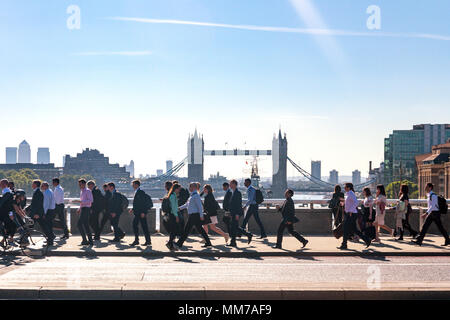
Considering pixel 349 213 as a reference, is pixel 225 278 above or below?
below

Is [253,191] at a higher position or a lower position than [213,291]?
higher

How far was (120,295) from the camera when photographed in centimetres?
917

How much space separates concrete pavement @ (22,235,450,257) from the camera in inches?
569

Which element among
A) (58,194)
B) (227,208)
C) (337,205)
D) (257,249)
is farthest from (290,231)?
(58,194)

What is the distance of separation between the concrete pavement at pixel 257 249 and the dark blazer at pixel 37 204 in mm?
964

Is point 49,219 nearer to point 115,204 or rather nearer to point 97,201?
point 97,201

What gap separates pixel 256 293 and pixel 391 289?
6.56 feet

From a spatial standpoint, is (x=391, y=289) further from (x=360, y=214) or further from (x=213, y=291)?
(x=360, y=214)

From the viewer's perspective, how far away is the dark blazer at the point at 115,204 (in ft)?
55.0

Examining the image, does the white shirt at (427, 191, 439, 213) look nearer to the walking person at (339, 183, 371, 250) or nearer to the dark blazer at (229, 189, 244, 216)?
the walking person at (339, 183, 371, 250)

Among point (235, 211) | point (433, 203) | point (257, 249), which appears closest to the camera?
point (257, 249)

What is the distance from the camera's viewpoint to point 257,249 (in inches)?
Answer: 591

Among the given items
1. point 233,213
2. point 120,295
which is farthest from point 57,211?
point 120,295

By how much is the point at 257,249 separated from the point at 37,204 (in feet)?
18.2
